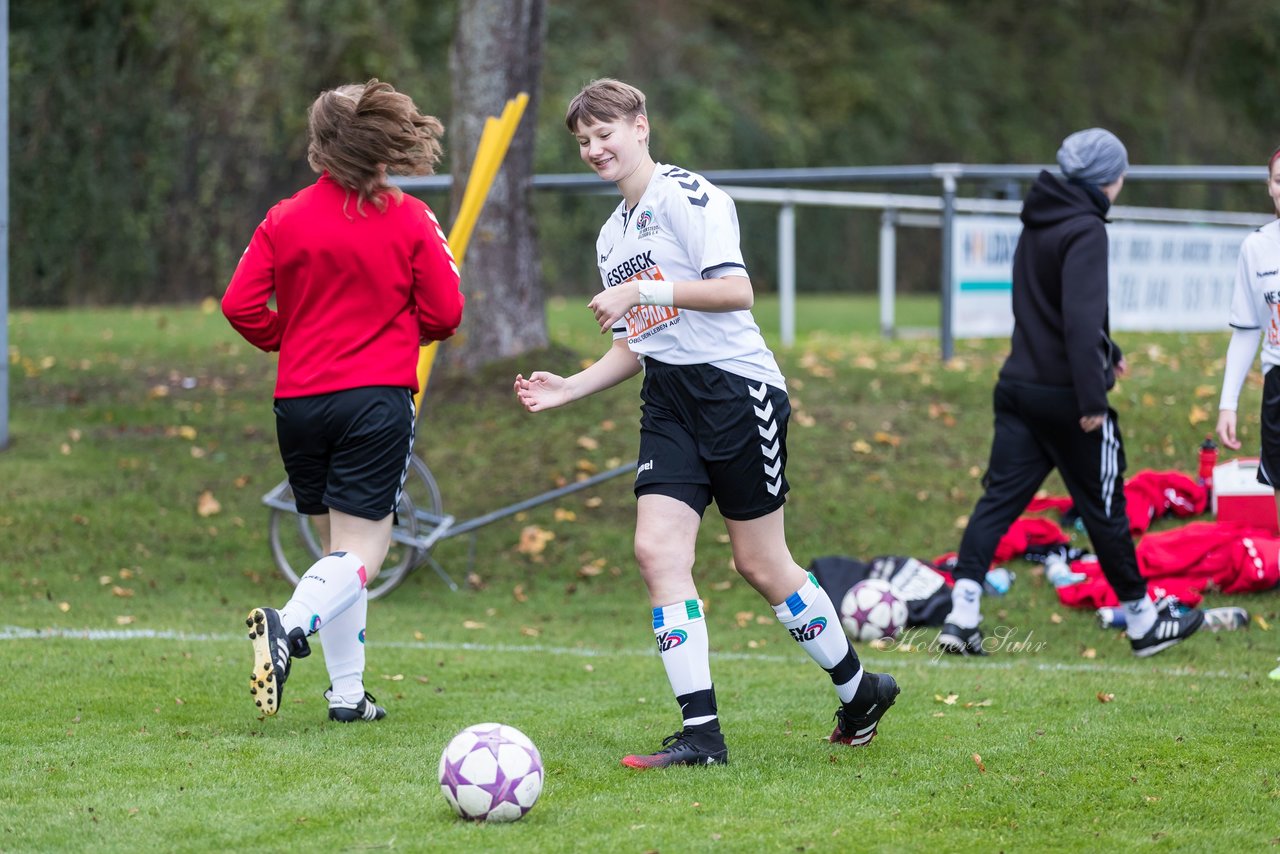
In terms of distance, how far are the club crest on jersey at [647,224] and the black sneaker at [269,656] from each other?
149 cm

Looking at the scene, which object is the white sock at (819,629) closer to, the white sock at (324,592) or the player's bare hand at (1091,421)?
the white sock at (324,592)

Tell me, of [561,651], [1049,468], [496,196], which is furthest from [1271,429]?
[496,196]

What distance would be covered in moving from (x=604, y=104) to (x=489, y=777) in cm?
183

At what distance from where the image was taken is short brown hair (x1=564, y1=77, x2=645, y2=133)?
4.30 m

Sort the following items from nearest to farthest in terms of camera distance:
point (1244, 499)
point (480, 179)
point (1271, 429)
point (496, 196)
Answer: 1. point (1271, 429)
2. point (1244, 499)
3. point (480, 179)
4. point (496, 196)

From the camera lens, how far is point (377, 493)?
15.9 feet

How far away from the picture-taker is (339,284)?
15.5 ft

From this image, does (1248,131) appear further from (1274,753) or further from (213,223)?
(1274,753)

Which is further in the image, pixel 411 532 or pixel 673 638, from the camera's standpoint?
pixel 411 532

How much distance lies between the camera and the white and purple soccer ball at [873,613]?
6.82 metres

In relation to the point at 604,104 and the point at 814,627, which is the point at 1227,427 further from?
the point at 604,104

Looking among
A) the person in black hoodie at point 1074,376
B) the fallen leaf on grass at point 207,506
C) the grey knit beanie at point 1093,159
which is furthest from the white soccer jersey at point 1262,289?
the fallen leaf on grass at point 207,506

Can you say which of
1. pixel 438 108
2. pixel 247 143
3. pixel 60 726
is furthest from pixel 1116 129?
pixel 60 726

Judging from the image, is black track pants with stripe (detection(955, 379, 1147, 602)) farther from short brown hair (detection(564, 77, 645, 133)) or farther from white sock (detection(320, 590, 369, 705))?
white sock (detection(320, 590, 369, 705))
